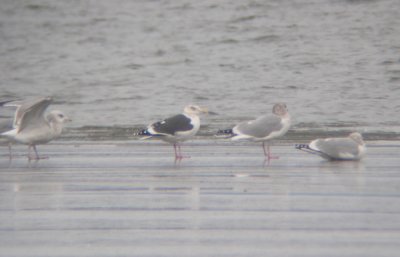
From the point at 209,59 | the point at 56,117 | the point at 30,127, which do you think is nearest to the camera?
the point at 30,127

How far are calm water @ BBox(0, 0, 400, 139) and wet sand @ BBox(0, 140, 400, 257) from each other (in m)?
7.02

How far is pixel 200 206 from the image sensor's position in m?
10.0

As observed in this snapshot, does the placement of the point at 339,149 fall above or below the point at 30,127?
below

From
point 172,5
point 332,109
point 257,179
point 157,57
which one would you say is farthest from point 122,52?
point 257,179

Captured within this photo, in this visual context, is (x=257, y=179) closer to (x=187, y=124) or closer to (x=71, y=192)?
(x=71, y=192)

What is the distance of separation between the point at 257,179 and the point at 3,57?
92.7 ft

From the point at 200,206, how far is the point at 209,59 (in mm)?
26328

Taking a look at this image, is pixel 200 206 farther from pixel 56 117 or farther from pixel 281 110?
pixel 56 117

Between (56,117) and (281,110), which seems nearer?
(281,110)

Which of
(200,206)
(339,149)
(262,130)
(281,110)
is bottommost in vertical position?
Answer: (200,206)

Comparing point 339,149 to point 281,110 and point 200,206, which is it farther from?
point 200,206

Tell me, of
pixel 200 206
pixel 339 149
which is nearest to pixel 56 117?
pixel 339 149

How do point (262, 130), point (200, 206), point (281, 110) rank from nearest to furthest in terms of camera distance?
point (200, 206) < point (262, 130) < point (281, 110)

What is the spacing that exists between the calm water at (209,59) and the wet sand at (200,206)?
7.02 meters
